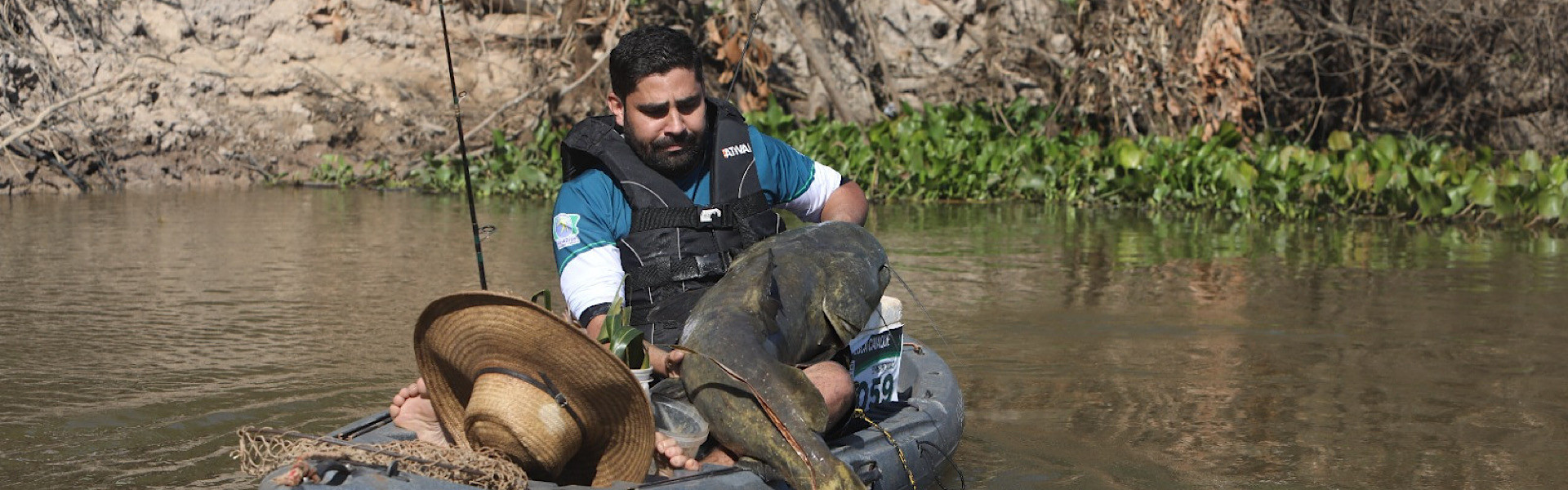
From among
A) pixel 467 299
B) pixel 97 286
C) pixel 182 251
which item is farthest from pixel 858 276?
pixel 182 251

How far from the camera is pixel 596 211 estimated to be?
4410 millimetres

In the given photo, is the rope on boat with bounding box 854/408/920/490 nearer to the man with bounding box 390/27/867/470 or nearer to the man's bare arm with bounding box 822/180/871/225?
the man with bounding box 390/27/867/470

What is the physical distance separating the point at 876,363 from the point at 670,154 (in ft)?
2.66

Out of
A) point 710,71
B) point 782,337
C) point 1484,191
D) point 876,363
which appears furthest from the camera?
point 710,71

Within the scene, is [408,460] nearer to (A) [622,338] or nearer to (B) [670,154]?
(A) [622,338]

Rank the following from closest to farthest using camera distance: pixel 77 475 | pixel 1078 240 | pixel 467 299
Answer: pixel 467 299 → pixel 77 475 → pixel 1078 240

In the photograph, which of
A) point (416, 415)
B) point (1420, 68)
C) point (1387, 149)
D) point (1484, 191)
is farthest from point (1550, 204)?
point (416, 415)

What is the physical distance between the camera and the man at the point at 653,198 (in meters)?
4.35

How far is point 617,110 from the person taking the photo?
15.0 feet

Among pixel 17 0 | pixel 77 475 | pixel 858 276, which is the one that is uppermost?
pixel 17 0

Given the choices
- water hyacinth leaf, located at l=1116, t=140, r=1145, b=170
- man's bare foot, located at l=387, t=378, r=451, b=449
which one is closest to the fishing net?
man's bare foot, located at l=387, t=378, r=451, b=449

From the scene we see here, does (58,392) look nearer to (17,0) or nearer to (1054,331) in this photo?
(1054,331)

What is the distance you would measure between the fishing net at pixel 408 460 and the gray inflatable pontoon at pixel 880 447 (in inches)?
1.0

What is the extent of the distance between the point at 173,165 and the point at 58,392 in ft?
28.2
